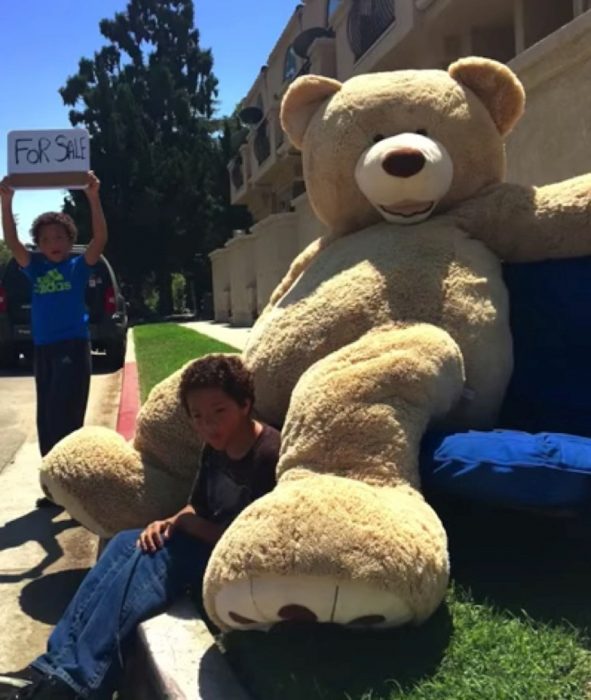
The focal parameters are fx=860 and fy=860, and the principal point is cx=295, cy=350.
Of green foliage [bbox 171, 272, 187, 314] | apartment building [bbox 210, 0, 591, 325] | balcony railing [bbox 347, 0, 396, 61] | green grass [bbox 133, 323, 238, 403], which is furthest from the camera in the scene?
green foliage [bbox 171, 272, 187, 314]

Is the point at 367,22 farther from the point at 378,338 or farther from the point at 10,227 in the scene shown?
the point at 378,338

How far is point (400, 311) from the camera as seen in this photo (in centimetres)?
323

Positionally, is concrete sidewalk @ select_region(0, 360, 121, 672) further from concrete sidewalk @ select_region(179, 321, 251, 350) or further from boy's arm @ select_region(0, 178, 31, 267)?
concrete sidewalk @ select_region(179, 321, 251, 350)

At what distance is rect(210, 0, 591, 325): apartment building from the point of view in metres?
8.09

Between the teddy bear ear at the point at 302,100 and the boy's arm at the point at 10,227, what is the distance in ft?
5.78

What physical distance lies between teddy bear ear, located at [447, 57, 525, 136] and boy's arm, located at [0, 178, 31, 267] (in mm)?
2575

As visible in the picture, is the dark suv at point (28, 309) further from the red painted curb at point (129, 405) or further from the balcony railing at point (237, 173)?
the balcony railing at point (237, 173)

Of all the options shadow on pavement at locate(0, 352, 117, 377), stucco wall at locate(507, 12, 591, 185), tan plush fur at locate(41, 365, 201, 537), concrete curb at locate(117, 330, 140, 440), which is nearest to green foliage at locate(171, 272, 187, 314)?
shadow on pavement at locate(0, 352, 117, 377)

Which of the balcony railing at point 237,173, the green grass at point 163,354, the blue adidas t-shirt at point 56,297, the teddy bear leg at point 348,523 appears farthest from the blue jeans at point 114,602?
the balcony railing at point 237,173

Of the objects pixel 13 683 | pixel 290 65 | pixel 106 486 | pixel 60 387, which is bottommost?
pixel 13 683

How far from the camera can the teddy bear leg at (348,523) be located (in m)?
2.30

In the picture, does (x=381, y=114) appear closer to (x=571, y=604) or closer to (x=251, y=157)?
(x=571, y=604)

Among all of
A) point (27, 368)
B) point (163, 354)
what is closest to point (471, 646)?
point (163, 354)

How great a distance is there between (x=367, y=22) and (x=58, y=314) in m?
13.2
